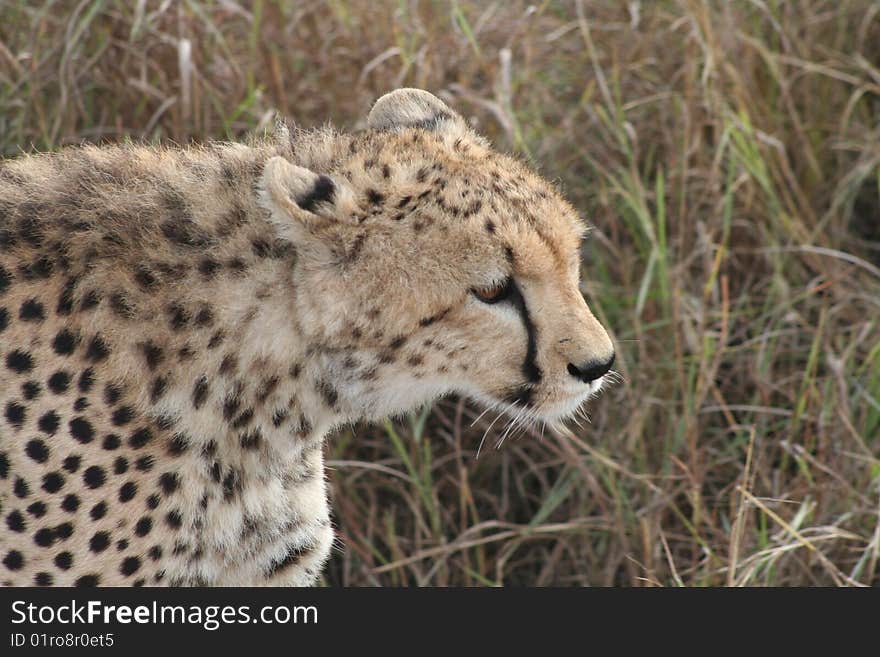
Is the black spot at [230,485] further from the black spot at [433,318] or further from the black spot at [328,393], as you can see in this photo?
the black spot at [433,318]

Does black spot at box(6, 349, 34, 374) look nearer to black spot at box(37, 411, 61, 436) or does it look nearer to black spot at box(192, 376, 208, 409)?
black spot at box(37, 411, 61, 436)

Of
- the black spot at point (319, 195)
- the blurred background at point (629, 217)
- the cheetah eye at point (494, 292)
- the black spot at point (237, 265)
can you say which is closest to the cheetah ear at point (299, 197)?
the black spot at point (319, 195)

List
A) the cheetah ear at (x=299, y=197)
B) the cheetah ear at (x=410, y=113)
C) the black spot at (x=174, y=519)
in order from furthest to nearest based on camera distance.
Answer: the cheetah ear at (x=410, y=113) → the black spot at (x=174, y=519) → the cheetah ear at (x=299, y=197)

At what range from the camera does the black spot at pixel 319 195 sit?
82.7 inches

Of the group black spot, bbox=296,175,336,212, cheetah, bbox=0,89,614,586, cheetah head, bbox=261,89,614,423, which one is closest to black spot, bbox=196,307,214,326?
cheetah, bbox=0,89,614,586

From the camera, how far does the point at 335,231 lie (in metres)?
2.12

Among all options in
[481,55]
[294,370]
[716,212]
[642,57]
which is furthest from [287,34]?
[294,370]

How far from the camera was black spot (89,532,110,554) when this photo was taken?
6.91ft

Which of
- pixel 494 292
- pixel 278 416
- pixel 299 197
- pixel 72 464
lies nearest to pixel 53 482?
pixel 72 464

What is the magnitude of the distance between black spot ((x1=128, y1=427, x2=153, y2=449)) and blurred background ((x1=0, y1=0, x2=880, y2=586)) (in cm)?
111

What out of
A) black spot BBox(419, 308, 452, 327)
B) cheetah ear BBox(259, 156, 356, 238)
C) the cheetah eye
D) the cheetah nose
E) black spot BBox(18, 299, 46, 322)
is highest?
cheetah ear BBox(259, 156, 356, 238)

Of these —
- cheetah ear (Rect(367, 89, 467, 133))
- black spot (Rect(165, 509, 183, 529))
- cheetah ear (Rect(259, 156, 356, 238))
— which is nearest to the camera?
cheetah ear (Rect(259, 156, 356, 238))

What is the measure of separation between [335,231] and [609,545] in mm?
1455

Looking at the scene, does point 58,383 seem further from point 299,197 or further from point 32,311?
point 299,197
